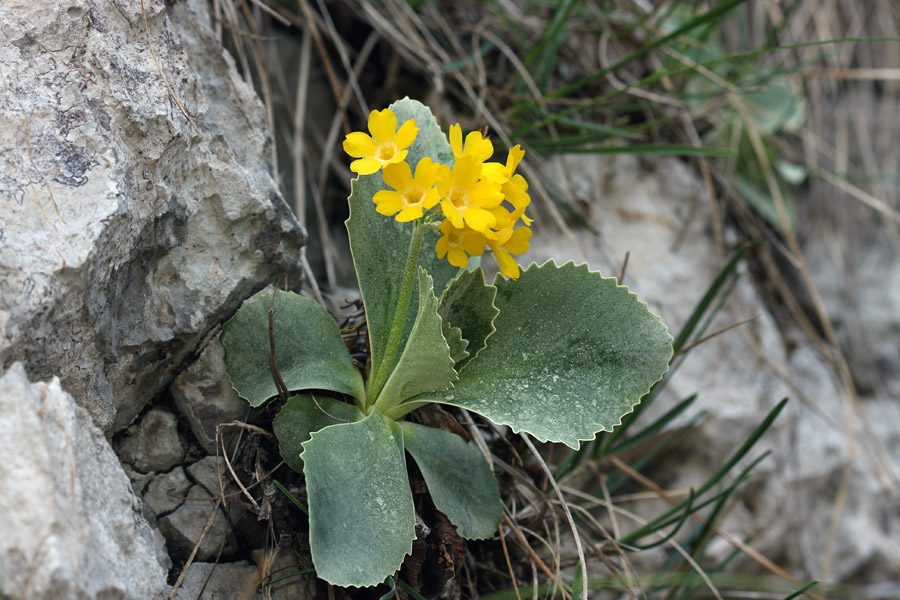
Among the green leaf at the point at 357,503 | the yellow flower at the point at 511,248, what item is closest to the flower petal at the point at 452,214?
the yellow flower at the point at 511,248

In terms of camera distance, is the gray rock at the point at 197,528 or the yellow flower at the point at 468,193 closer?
the yellow flower at the point at 468,193

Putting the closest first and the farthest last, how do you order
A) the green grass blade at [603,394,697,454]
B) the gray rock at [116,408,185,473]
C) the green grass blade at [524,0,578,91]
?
the gray rock at [116,408,185,473] < the green grass blade at [603,394,697,454] < the green grass blade at [524,0,578,91]

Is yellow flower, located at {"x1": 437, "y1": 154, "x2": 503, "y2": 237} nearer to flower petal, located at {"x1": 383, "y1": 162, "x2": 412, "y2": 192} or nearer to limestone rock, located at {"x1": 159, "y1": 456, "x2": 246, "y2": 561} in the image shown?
flower petal, located at {"x1": 383, "y1": 162, "x2": 412, "y2": 192}

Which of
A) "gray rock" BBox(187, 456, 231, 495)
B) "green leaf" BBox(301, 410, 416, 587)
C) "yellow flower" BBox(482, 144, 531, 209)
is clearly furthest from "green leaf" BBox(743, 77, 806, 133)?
"gray rock" BBox(187, 456, 231, 495)

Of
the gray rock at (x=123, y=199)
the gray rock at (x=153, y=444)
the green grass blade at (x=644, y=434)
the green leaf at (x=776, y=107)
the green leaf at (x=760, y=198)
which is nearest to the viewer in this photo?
the gray rock at (x=123, y=199)

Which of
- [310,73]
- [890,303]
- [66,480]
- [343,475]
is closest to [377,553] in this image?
[343,475]

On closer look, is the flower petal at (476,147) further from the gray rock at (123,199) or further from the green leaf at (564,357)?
the gray rock at (123,199)
